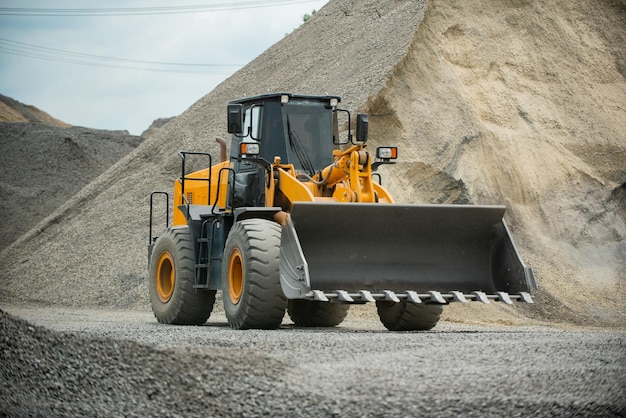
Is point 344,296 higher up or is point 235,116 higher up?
point 235,116

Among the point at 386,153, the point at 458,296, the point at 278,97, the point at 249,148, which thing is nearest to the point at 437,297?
the point at 458,296

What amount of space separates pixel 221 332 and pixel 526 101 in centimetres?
1334

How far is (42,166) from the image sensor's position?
121 feet

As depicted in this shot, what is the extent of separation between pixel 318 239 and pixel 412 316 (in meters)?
1.90

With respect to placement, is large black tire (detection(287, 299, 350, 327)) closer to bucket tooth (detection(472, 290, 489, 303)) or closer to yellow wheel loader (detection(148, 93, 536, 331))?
yellow wheel loader (detection(148, 93, 536, 331))

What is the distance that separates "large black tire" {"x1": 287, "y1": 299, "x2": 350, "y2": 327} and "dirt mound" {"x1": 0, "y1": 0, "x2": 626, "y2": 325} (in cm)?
500

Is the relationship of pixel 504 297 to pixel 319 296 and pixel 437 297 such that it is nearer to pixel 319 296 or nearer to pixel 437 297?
pixel 437 297

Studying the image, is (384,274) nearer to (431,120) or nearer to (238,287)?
(238,287)

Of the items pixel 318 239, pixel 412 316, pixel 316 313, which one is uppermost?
pixel 318 239

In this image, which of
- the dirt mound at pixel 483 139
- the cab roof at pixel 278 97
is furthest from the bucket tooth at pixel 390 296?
the dirt mound at pixel 483 139

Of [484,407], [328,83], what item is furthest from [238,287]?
[328,83]

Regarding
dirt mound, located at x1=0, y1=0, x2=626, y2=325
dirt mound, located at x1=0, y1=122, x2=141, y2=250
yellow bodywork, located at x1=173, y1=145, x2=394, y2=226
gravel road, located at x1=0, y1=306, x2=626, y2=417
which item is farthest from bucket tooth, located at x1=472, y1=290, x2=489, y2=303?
dirt mound, located at x1=0, y1=122, x2=141, y2=250

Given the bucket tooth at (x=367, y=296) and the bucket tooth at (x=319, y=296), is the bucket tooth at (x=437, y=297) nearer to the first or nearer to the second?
the bucket tooth at (x=367, y=296)

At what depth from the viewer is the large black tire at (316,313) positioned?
13906mm
